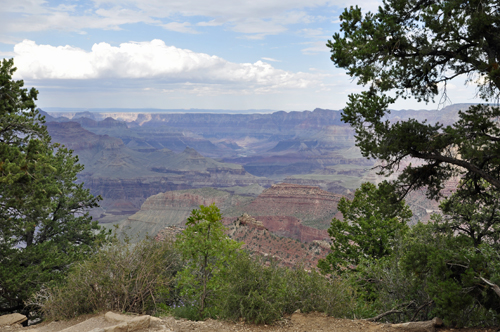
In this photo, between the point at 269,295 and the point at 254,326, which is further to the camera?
the point at 269,295

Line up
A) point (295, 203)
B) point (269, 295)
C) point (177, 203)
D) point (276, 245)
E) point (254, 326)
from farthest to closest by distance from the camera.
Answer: point (177, 203) < point (295, 203) < point (276, 245) < point (269, 295) < point (254, 326)

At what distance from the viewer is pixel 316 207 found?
4459 inches

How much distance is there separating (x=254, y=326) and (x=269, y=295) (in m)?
0.84

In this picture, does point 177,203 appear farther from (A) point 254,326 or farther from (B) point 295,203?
(A) point 254,326

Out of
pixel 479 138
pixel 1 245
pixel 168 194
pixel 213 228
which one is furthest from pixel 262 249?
pixel 168 194

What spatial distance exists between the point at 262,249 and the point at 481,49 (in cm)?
4079

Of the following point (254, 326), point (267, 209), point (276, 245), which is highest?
point (254, 326)

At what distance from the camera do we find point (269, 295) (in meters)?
9.01

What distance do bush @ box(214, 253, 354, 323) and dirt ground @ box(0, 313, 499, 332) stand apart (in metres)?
0.24

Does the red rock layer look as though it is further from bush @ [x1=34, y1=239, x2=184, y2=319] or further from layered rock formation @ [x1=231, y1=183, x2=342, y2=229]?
bush @ [x1=34, y1=239, x2=184, y2=319]

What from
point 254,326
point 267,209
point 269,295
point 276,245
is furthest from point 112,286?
point 267,209

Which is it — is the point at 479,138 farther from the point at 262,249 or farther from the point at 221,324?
the point at 262,249

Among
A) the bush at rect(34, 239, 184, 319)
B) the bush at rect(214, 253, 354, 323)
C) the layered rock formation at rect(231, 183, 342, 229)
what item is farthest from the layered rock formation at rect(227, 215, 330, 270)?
the layered rock formation at rect(231, 183, 342, 229)

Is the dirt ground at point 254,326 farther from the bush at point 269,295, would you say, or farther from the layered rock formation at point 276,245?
the layered rock formation at point 276,245
